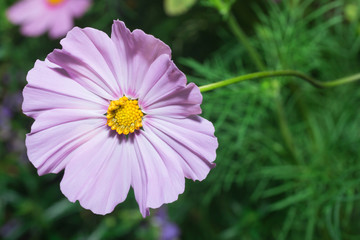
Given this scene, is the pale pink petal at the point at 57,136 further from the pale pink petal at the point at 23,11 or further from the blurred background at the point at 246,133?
the pale pink petal at the point at 23,11

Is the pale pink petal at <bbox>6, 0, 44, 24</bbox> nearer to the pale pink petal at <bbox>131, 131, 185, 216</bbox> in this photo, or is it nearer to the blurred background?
the blurred background

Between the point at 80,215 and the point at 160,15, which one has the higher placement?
the point at 160,15

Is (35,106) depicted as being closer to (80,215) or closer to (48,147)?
(48,147)

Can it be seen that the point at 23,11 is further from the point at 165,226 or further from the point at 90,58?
the point at 90,58

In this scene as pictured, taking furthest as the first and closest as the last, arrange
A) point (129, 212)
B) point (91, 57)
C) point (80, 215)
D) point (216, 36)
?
1. point (80, 215)
2. point (216, 36)
3. point (129, 212)
4. point (91, 57)

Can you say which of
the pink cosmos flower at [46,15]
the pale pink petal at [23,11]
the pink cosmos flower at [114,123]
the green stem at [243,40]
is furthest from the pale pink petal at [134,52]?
the pale pink petal at [23,11]

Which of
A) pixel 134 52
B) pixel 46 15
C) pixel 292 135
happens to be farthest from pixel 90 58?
pixel 46 15

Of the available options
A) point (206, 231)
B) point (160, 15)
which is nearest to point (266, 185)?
point (206, 231)
